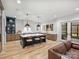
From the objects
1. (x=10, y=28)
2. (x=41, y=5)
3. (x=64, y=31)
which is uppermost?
(x=41, y=5)

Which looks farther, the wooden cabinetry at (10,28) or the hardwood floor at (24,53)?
the wooden cabinetry at (10,28)

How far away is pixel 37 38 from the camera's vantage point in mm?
7371

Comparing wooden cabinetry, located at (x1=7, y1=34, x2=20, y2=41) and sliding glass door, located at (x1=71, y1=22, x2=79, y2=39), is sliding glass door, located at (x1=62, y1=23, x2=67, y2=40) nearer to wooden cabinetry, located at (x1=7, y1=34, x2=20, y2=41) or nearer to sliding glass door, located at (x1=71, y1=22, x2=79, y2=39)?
sliding glass door, located at (x1=71, y1=22, x2=79, y2=39)

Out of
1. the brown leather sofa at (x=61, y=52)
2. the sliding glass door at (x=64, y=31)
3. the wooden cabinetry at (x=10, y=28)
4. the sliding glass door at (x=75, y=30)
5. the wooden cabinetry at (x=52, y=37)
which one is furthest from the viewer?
the wooden cabinetry at (x=52, y=37)

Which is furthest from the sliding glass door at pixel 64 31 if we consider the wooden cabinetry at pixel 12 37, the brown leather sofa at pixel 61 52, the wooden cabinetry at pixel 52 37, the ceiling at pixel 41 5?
the wooden cabinetry at pixel 12 37

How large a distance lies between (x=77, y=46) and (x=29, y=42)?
377 centimetres

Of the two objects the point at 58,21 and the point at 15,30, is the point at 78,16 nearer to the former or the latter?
the point at 58,21

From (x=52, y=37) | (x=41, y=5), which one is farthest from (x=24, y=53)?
(x=52, y=37)

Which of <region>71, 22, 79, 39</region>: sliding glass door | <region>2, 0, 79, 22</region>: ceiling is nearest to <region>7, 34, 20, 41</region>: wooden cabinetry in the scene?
<region>2, 0, 79, 22</region>: ceiling

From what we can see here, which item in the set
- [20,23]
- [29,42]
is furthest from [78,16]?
[20,23]

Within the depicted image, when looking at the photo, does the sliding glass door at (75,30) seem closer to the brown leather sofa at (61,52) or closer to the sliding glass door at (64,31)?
the sliding glass door at (64,31)

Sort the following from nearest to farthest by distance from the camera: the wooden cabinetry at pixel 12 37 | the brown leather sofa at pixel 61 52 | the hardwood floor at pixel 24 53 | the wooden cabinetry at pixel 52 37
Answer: the brown leather sofa at pixel 61 52, the hardwood floor at pixel 24 53, the wooden cabinetry at pixel 12 37, the wooden cabinetry at pixel 52 37

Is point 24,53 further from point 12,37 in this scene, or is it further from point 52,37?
point 52,37

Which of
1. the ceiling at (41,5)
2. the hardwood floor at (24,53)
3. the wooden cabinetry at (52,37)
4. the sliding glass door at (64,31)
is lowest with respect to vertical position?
the hardwood floor at (24,53)
